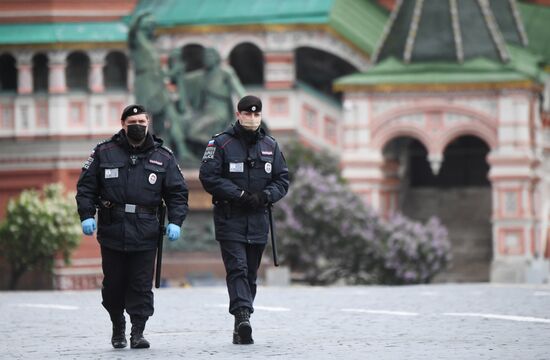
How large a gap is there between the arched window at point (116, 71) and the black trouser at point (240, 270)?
47.3 metres

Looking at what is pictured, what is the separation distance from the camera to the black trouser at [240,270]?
17000 mm

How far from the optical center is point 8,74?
215ft

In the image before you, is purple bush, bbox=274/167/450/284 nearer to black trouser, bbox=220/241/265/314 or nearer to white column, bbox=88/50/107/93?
white column, bbox=88/50/107/93

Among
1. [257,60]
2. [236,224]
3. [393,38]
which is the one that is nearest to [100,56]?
[257,60]

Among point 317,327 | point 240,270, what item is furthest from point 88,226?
point 317,327

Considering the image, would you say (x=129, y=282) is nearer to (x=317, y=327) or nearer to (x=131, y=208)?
(x=131, y=208)

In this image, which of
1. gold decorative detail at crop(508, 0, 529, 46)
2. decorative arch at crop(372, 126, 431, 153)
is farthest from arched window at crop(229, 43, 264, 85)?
decorative arch at crop(372, 126, 431, 153)

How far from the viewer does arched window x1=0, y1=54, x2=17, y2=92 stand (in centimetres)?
6506

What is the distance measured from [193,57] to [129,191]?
1829 inches

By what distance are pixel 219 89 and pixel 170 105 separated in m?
1.51

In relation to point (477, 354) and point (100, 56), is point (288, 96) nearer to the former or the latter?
point (100, 56)

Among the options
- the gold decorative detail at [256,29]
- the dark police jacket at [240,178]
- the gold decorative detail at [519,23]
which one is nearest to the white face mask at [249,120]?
the dark police jacket at [240,178]

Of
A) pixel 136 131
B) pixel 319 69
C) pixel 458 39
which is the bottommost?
pixel 136 131

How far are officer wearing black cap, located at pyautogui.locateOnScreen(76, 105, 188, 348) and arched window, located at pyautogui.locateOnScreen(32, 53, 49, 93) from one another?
4760 centimetres
